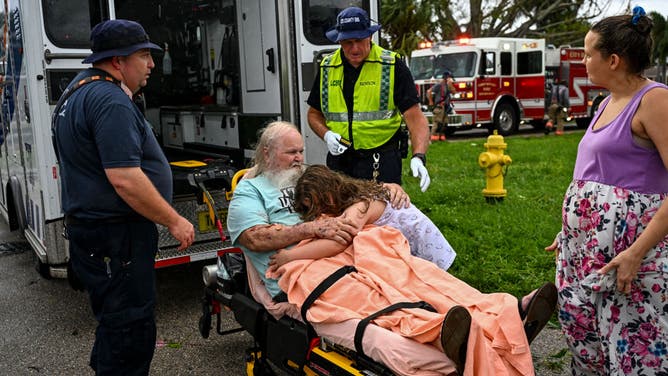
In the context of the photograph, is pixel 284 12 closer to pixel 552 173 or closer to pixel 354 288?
pixel 354 288

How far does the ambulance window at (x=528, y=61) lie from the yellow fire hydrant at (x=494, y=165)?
12.2 meters

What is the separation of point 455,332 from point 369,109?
215 centimetres

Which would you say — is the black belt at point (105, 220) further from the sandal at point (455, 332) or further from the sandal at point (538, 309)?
the sandal at point (538, 309)

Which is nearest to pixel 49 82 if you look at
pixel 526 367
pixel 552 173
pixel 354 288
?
pixel 354 288

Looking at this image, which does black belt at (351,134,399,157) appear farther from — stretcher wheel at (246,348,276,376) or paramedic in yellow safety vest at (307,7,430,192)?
stretcher wheel at (246,348,276,376)

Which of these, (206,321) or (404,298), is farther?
(206,321)

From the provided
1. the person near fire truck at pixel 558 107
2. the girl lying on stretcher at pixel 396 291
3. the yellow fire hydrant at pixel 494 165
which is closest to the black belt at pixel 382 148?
the girl lying on stretcher at pixel 396 291

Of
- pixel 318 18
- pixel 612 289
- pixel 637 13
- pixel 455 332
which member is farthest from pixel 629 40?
pixel 318 18

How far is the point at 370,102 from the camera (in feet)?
14.1

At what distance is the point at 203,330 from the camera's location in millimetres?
3992

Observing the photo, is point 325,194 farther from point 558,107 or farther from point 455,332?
point 558,107

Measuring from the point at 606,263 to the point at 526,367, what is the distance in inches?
19.0

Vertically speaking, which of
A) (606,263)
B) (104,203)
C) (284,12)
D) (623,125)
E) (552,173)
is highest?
(284,12)

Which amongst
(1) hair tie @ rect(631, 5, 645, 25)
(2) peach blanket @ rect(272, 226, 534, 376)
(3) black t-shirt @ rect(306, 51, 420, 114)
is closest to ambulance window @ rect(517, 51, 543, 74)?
(3) black t-shirt @ rect(306, 51, 420, 114)
